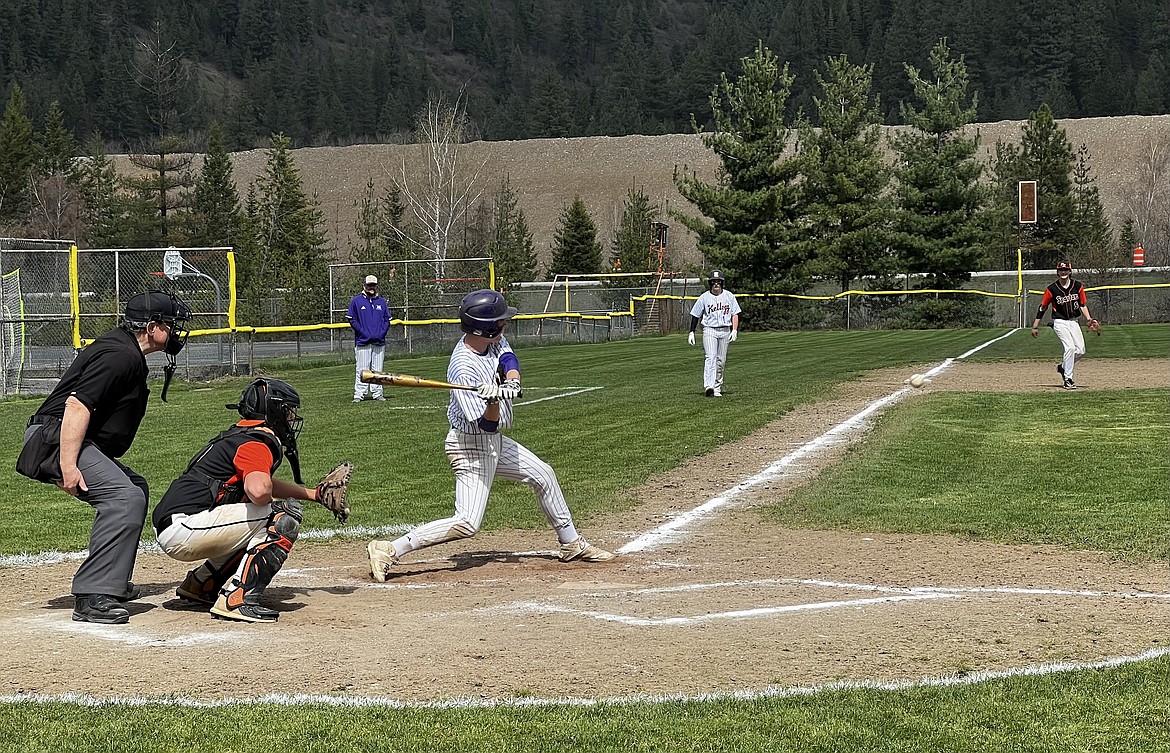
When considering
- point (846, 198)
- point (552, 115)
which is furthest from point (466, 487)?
point (552, 115)

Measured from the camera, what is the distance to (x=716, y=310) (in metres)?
21.2

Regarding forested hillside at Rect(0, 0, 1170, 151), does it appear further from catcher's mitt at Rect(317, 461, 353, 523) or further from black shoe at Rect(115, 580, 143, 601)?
catcher's mitt at Rect(317, 461, 353, 523)

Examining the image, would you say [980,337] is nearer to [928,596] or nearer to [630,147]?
[928,596]

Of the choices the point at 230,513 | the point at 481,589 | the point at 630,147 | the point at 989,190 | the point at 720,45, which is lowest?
the point at 481,589

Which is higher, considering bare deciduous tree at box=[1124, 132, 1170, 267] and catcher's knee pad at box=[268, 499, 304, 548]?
bare deciduous tree at box=[1124, 132, 1170, 267]

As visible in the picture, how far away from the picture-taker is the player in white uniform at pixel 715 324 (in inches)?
830

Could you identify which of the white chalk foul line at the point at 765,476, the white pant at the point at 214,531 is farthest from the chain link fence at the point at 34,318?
the white pant at the point at 214,531

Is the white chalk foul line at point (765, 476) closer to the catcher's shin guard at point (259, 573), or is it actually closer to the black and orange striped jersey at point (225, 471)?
the catcher's shin guard at point (259, 573)

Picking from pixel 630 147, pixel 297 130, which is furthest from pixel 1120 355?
pixel 297 130

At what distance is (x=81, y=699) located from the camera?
5.92m

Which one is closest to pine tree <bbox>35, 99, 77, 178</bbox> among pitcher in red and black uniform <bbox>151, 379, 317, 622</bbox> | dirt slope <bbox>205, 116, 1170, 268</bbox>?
dirt slope <bbox>205, 116, 1170, 268</bbox>

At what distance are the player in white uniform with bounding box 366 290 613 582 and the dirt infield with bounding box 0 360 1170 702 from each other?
32cm

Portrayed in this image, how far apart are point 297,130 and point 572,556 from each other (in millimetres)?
177359

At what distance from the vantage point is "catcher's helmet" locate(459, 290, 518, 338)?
8555 millimetres
